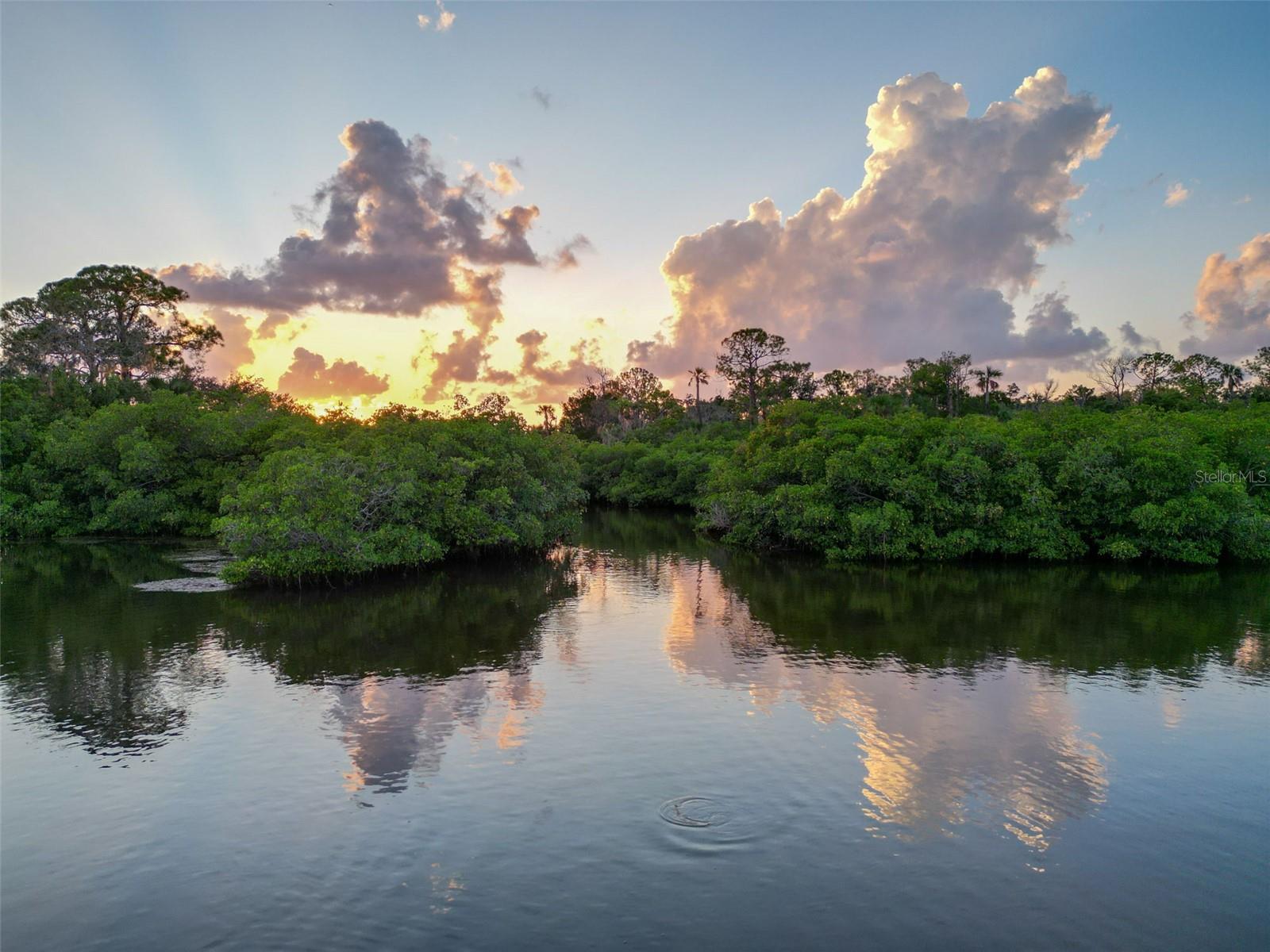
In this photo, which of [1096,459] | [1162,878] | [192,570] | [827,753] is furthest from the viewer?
[1096,459]

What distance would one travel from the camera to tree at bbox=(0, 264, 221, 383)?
65000 millimetres

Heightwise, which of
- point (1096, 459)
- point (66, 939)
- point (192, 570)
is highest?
point (1096, 459)

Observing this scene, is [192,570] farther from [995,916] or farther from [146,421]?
[995,916]

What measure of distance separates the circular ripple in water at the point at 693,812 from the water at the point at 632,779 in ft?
0.19

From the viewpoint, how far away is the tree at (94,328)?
213ft

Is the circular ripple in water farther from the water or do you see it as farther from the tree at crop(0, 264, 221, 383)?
the tree at crop(0, 264, 221, 383)

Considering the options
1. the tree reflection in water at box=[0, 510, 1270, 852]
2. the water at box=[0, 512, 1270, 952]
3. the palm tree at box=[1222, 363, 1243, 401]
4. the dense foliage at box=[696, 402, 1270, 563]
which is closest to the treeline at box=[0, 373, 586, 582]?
the tree reflection in water at box=[0, 510, 1270, 852]

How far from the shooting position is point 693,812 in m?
14.0

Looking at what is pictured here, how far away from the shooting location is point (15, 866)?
12391 mm

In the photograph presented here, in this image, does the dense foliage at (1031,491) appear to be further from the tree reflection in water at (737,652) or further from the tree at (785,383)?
the tree at (785,383)

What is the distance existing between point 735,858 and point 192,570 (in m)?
32.5

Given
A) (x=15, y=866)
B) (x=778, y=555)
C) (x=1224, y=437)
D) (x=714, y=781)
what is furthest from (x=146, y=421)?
(x=1224, y=437)

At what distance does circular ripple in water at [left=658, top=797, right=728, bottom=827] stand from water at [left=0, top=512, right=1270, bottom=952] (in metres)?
0.06

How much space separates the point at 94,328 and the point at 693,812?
73863 mm
